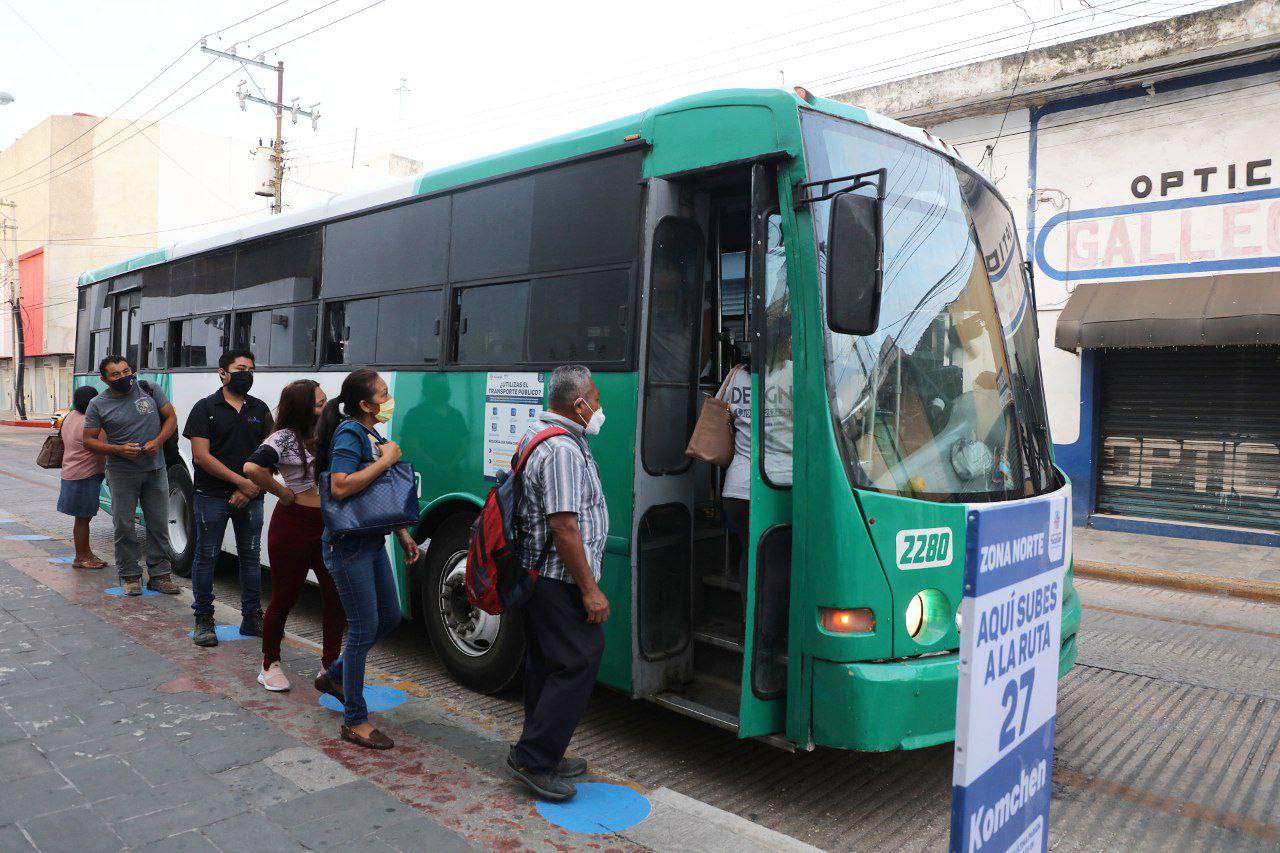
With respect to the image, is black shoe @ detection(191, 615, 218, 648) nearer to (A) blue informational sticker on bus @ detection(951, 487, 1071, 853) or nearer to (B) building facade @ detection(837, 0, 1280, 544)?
(A) blue informational sticker on bus @ detection(951, 487, 1071, 853)

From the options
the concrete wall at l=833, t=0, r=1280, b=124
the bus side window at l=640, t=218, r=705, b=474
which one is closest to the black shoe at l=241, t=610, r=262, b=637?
the bus side window at l=640, t=218, r=705, b=474

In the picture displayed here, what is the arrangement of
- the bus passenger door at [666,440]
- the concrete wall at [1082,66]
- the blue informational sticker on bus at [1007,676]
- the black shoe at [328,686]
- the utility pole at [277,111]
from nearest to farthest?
the blue informational sticker on bus at [1007,676], the bus passenger door at [666,440], the black shoe at [328,686], the concrete wall at [1082,66], the utility pole at [277,111]

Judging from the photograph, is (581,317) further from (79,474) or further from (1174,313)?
(1174,313)

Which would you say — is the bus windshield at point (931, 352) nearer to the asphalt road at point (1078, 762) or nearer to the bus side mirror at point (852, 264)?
the bus side mirror at point (852, 264)

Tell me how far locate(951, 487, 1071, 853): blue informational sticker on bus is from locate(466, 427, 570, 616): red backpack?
191 centimetres

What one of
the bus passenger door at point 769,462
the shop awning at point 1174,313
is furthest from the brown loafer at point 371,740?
the shop awning at point 1174,313

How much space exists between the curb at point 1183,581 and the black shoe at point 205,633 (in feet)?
29.7

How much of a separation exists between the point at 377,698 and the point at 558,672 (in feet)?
5.72

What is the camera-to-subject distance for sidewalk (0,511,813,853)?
336cm

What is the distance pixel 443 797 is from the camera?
12.2 ft

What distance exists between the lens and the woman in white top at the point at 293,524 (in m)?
4.92

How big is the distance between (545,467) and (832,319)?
4.11ft

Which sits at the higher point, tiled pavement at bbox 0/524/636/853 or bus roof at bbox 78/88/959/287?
bus roof at bbox 78/88/959/287

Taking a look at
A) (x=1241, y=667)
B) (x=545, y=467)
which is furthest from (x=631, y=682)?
(x=1241, y=667)
